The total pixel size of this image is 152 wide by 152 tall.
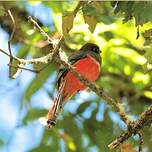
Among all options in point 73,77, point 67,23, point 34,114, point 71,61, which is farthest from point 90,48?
point 67,23

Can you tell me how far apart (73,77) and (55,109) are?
17 cm

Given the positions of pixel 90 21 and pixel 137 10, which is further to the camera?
pixel 90 21

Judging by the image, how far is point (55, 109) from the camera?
1.81 m

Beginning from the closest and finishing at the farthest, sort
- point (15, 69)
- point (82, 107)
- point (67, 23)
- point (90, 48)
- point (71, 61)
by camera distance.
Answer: point (67, 23) < point (15, 69) < point (71, 61) < point (90, 48) < point (82, 107)

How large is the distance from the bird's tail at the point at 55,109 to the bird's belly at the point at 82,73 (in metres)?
0.03

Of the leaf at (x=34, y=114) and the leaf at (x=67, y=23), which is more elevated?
the leaf at (x=34, y=114)

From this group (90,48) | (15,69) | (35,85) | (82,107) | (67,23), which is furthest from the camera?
(82,107)

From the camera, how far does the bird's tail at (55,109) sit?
67.5 inches

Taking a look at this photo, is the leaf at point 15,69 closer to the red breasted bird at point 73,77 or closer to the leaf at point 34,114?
the red breasted bird at point 73,77

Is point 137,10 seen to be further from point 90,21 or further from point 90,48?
point 90,48

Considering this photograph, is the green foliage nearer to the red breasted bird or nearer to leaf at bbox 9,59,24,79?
the red breasted bird

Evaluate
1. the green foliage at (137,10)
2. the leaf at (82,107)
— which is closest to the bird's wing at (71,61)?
the green foliage at (137,10)

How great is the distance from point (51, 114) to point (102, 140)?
0.96 feet

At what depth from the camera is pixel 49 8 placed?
310 cm
